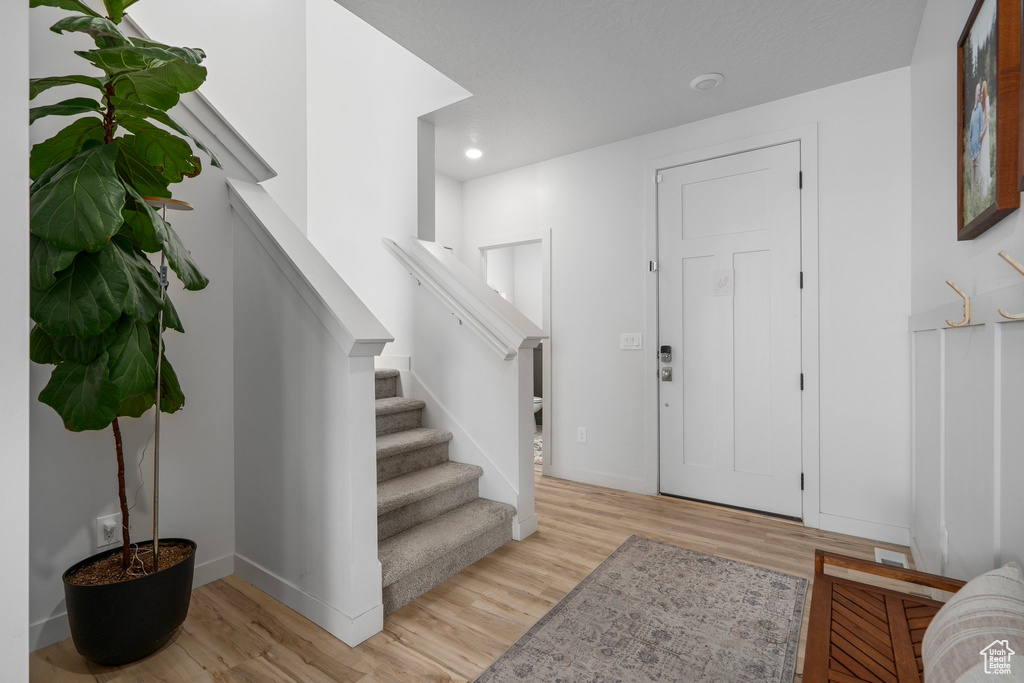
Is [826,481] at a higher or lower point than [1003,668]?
lower

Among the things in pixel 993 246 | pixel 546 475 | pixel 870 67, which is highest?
pixel 870 67

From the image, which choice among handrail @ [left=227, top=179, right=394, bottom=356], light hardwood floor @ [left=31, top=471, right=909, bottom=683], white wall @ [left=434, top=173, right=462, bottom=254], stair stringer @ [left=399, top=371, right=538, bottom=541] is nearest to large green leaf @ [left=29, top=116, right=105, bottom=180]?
handrail @ [left=227, top=179, right=394, bottom=356]

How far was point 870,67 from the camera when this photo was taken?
8.20 feet

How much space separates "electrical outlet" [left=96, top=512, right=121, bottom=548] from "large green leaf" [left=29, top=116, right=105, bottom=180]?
1.23 metres

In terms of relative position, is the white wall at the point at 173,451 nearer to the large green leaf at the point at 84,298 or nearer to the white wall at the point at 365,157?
the large green leaf at the point at 84,298

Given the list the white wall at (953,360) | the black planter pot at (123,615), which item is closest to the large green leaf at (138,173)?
the black planter pot at (123,615)

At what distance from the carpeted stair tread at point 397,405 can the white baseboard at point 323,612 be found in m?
0.92

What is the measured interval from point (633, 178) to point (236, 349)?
2.69 meters

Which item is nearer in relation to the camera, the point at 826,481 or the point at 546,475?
the point at 826,481
